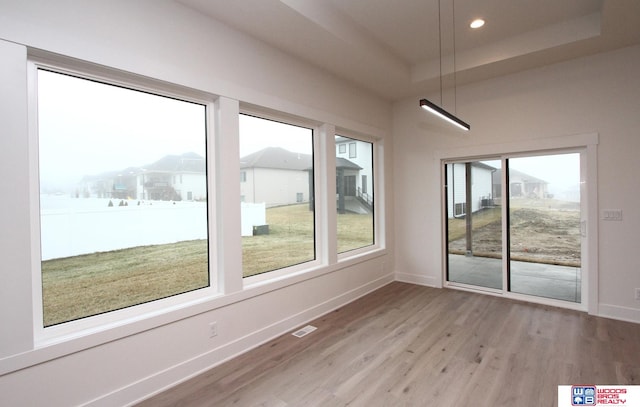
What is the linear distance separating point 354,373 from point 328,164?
2.52 metres

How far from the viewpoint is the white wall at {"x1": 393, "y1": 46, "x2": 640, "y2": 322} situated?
366cm

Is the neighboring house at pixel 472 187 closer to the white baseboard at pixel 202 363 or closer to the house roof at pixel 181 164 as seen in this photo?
the white baseboard at pixel 202 363

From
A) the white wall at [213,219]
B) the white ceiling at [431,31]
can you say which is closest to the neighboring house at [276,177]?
the white wall at [213,219]

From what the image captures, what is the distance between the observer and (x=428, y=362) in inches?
112

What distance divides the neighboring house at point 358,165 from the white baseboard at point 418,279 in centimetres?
144

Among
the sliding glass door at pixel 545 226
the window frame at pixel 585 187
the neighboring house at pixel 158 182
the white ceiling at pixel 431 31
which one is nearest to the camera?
the neighboring house at pixel 158 182

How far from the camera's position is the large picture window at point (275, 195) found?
11.1 feet

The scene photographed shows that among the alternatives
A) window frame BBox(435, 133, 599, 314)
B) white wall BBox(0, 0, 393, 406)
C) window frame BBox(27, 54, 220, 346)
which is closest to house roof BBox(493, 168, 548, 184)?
window frame BBox(435, 133, 599, 314)

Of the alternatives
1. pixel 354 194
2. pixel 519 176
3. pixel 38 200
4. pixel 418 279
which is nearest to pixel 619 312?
pixel 519 176

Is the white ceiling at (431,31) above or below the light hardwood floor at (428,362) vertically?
above

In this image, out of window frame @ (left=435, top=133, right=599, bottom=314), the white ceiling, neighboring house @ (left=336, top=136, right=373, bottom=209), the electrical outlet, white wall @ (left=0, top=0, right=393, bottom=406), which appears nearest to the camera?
white wall @ (left=0, top=0, right=393, bottom=406)

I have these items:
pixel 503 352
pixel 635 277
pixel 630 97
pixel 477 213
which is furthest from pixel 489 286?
pixel 630 97

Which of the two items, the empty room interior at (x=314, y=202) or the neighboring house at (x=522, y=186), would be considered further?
the neighboring house at (x=522, y=186)

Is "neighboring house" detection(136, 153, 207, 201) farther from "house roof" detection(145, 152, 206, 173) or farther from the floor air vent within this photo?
the floor air vent
